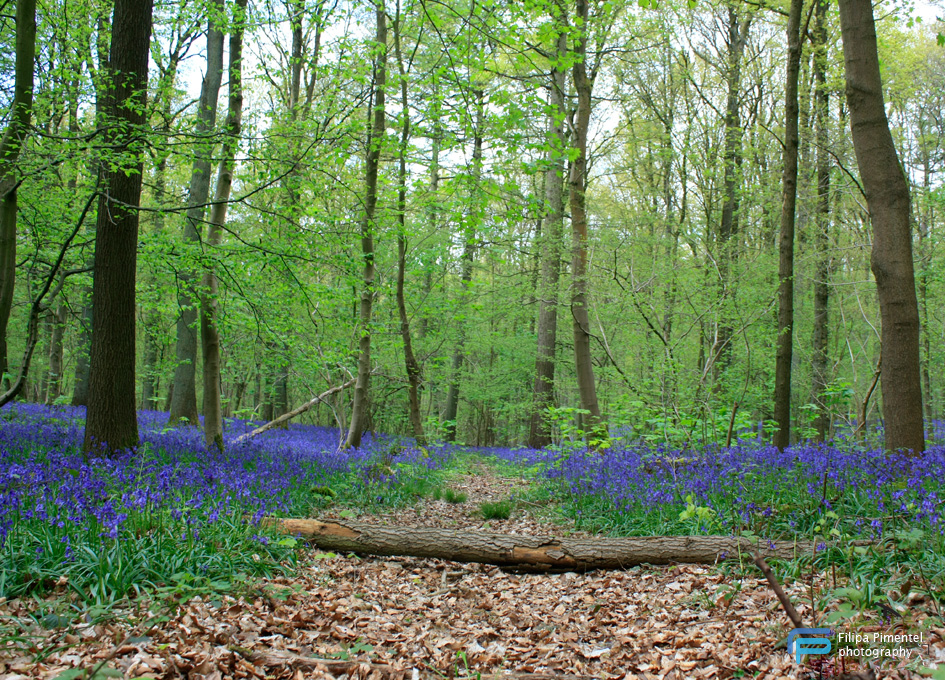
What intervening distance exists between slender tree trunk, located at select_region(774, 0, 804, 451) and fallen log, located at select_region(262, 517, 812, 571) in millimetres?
4638

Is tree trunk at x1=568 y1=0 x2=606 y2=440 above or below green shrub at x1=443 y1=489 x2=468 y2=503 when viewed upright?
above

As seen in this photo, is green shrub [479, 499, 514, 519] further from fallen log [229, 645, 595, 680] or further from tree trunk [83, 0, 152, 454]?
tree trunk [83, 0, 152, 454]

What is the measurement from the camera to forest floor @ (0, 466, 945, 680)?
2551mm

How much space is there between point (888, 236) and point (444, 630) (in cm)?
573

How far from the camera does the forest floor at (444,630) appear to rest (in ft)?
8.37

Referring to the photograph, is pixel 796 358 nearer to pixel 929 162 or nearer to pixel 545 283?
pixel 929 162

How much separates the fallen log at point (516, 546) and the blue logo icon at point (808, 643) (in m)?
1.38

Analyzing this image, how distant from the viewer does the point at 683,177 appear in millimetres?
16969

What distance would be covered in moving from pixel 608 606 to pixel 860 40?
6.27 m

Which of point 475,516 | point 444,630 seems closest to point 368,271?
point 475,516

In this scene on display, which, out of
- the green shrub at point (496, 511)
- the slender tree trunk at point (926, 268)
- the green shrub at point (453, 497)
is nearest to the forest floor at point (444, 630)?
the green shrub at point (496, 511)

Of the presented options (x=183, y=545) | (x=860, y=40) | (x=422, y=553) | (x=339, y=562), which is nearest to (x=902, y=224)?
Result: (x=860, y=40)

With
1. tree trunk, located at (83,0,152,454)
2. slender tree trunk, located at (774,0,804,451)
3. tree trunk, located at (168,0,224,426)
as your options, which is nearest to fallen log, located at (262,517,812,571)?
tree trunk, located at (83,0,152,454)

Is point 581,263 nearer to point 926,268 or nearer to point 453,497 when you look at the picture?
point 453,497
